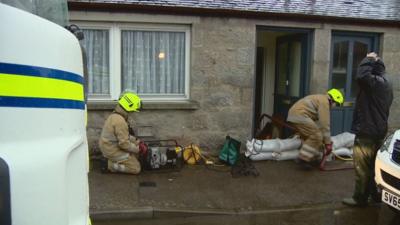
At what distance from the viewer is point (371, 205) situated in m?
6.15

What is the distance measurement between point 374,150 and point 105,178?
406 centimetres

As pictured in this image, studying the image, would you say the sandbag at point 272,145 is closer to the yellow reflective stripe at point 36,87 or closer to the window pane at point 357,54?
the window pane at point 357,54

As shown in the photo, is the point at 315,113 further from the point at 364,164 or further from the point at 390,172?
the point at 390,172

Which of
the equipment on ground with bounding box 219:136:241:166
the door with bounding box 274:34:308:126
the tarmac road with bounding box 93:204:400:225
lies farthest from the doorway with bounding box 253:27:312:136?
the tarmac road with bounding box 93:204:400:225

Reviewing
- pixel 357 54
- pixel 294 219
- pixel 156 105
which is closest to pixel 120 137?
pixel 156 105

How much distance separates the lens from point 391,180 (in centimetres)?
494

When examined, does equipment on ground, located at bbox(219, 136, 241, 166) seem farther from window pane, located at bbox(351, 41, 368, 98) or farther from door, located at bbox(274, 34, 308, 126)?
window pane, located at bbox(351, 41, 368, 98)

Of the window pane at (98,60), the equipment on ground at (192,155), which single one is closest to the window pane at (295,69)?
the equipment on ground at (192,155)

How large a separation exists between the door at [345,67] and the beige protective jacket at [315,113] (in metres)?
1.34

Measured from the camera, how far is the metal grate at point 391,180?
4.82 metres

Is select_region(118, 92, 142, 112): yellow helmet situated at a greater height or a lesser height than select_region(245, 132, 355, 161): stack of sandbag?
greater

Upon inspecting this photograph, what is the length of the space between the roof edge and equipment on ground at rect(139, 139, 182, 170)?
7.98 ft

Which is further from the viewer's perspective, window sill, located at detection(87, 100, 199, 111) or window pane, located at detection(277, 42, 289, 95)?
window pane, located at detection(277, 42, 289, 95)

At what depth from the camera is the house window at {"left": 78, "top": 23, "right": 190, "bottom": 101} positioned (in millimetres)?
8086
